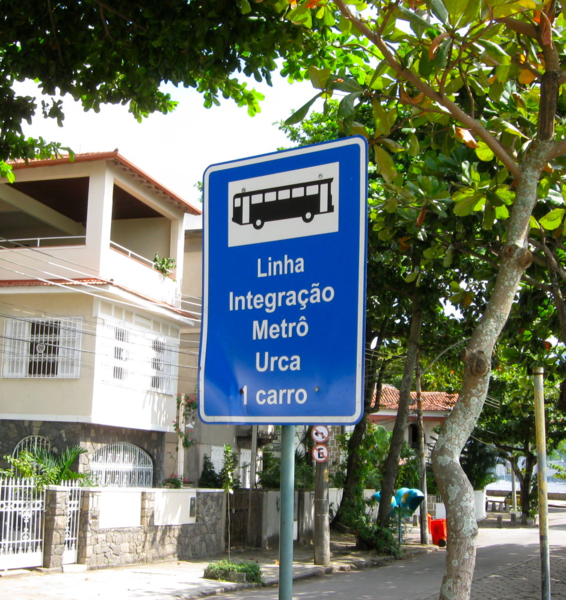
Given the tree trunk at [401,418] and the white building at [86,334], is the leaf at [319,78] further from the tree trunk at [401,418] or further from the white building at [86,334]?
the tree trunk at [401,418]

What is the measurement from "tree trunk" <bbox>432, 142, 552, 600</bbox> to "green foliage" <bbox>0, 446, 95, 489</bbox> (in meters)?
10.6

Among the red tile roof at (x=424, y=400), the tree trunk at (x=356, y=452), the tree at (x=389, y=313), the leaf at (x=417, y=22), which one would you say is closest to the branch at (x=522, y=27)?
the leaf at (x=417, y=22)

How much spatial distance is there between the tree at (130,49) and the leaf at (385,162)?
2650 mm

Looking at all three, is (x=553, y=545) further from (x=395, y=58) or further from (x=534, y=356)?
(x=395, y=58)

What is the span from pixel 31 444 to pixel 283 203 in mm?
15494

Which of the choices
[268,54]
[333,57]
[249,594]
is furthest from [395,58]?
[249,594]

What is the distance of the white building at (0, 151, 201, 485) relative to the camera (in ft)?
53.9

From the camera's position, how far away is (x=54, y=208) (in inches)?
782

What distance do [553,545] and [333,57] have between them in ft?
62.5

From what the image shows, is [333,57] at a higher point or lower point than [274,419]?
higher

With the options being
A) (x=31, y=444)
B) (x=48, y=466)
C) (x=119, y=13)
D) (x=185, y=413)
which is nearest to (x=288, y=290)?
(x=119, y=13)

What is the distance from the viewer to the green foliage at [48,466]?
540 inches

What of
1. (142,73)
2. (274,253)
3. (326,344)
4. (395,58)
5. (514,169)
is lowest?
(326,344)

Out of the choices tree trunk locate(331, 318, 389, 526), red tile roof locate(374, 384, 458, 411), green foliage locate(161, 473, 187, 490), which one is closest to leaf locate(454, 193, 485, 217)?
green foliage locate(161, 473, 187, 490)
